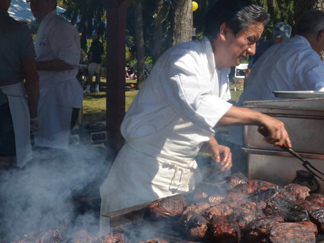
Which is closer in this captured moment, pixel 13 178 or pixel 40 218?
pixel 40 218

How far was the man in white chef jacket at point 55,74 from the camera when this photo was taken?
188 inches

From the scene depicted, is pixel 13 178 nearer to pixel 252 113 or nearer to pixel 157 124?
pixel 157 124

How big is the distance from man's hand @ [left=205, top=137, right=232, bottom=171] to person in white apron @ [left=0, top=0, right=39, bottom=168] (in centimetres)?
219

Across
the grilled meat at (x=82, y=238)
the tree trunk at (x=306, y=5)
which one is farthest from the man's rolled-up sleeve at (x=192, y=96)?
the tree trunk at (x=306, y=5)

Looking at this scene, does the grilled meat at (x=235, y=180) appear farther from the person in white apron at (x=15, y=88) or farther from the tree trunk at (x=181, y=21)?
the tree trunk at (x=181, y=21)

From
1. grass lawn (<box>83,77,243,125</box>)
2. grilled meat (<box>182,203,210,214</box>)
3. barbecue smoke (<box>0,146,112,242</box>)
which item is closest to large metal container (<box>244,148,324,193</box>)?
grilled meat (<box>182,203,210,214</box>)

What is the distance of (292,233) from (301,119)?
3.65ft

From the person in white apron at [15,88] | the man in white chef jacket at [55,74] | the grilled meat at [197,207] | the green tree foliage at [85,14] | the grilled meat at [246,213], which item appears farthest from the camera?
the green tree foliage at [85,14]

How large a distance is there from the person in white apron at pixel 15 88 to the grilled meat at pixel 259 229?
2804 mm

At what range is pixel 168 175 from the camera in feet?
9.18

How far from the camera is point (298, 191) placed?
272 centimetres

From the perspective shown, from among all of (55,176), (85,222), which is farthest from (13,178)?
(85,222)

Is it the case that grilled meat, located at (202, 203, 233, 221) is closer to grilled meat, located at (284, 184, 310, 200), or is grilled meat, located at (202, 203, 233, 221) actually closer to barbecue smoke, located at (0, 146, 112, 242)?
grilled meat, located at (284, 184, 310, 200)

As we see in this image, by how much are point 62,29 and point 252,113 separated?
3.09 m
